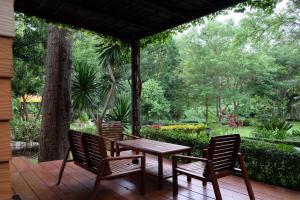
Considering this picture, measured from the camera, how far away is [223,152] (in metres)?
2.80

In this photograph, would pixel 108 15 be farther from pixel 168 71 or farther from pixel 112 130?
pixel 168 71

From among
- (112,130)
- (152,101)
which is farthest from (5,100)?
(152,101)

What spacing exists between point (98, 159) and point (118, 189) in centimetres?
76

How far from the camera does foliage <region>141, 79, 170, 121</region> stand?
1578 centimetres

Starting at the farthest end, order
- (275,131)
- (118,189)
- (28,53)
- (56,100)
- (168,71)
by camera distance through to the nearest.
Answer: (168,71) < (275,131) < (28,53) < (56,100) < (118,189)

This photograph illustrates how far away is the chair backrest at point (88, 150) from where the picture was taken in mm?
2831

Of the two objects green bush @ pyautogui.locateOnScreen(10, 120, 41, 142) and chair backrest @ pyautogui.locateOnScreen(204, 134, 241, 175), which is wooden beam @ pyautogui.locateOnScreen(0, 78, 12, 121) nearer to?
chair backrest @ pyautogui.locateOnScreen(204, 134, 241, 175)

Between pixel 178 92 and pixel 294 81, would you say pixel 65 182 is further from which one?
pixel 294 81

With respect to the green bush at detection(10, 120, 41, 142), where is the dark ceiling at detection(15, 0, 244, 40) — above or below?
above

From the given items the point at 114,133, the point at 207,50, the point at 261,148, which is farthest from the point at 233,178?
the point at 207,50

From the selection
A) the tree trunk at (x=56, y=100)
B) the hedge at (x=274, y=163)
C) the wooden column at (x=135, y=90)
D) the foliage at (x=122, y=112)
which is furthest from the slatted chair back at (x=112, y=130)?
the foliage at (x=122, y=112)

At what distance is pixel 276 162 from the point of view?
145 inches

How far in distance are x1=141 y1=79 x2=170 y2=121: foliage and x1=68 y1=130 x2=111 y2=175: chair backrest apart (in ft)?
40.5

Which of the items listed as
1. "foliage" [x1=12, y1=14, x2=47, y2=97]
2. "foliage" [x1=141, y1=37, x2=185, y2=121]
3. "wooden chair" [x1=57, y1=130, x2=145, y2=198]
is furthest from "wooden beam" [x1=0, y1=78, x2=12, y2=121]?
"foliage" [x1=141, y1=37, x2=185, y2=121]
